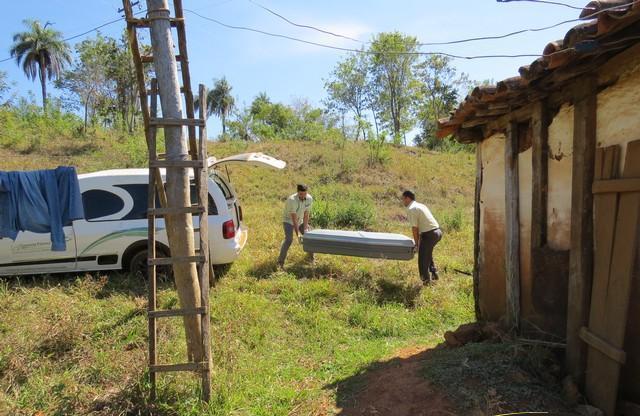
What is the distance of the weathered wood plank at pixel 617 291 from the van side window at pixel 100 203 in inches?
244

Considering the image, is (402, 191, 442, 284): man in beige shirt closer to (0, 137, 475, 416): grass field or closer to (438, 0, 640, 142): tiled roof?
(0, 137, 475, 416): grass field

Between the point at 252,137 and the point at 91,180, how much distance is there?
84.8 ft

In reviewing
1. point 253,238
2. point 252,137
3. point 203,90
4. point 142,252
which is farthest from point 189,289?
point 252,137

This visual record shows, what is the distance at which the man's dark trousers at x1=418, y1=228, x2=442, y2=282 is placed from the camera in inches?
273

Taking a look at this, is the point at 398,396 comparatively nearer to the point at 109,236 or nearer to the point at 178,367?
the point at 178,367

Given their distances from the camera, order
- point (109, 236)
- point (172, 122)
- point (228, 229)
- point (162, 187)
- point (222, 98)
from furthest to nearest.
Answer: point (222, 98)
point (228, 229)
point (109, 236)
point (162, 187)
point (172, 122)

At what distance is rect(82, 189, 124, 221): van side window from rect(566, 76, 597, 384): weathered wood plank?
5.97 meters

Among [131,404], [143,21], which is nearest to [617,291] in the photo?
[131,404]

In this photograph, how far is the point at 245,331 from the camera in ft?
17.1

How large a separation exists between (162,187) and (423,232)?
4.28 meters

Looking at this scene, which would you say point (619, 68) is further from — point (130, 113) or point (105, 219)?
point (130, 113)

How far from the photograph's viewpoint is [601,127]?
3.19 metres

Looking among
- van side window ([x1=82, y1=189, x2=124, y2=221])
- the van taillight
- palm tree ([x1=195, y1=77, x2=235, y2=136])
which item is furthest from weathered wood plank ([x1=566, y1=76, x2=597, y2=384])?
palm tree ([x1=195, y1=77, x2=235, y2=136])

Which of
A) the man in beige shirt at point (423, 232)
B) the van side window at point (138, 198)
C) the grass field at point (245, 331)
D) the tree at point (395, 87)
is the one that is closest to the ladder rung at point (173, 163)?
the grass field at point (245, 331)
